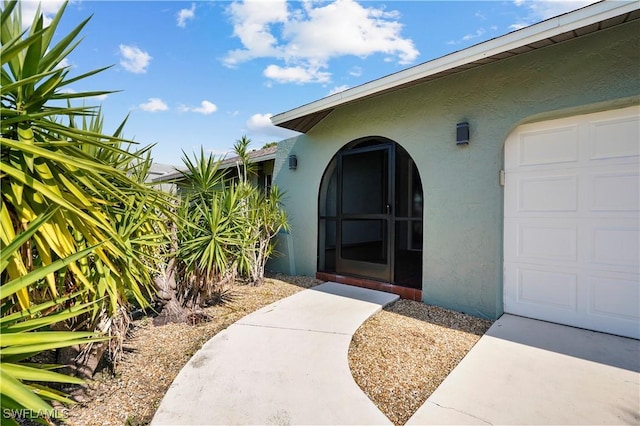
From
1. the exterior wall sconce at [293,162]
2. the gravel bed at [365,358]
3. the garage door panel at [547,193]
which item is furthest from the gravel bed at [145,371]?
the garage door panel at [547,193]

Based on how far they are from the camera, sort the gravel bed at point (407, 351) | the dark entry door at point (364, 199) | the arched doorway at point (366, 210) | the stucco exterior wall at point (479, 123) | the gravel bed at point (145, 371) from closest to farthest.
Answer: the gravel bed at point (145, 371), the gravel bed at point (407, 351), the stucco exterior wall at point (479, 123), the arched doorway at point (366, 210), the dark entry door at point (364, 199)

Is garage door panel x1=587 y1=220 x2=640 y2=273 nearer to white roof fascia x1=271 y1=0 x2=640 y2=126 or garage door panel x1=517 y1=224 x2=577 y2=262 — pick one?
garage door panel x1=517 y1=224 x2=577 y2=262

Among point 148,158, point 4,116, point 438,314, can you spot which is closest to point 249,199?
point 148,158

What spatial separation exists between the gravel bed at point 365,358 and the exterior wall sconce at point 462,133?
119 inches

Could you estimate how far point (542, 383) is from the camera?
3.24 meters

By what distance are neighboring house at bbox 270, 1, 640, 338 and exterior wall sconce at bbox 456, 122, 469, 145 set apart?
2 cm

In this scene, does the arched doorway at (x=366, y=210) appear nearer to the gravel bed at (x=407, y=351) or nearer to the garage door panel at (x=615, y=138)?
the gravel bed at (x=407, y=351)

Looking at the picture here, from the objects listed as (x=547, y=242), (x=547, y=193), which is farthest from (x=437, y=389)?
(x=547, y=193)

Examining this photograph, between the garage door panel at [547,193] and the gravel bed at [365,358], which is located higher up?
the garage door panel at [547,193]

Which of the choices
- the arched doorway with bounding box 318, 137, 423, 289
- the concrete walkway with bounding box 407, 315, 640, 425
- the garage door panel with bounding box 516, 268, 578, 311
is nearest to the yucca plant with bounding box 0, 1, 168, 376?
the concrete walkway with bounding box 407, 315, 640, 425

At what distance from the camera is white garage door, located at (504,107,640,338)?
4.25 meters

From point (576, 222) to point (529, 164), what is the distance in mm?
1110

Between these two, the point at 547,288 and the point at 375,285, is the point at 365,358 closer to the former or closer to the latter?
the point at 375,285

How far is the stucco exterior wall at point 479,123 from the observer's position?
4176 mm
